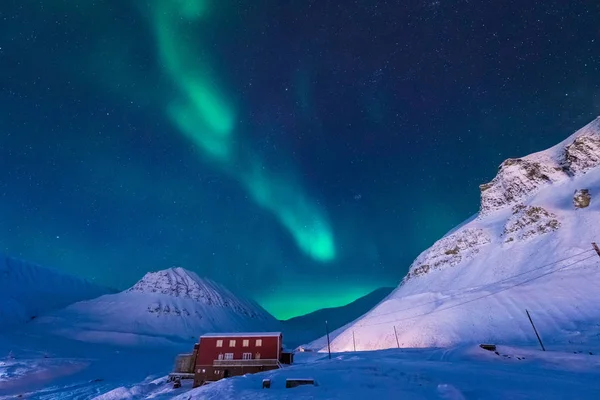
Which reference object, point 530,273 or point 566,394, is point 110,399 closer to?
point 566,394

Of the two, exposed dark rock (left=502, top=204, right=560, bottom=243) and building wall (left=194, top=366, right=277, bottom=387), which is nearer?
building wall (left=194, top=366, right=277, bottom=387)

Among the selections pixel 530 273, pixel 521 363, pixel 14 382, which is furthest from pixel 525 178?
pixel 14 382

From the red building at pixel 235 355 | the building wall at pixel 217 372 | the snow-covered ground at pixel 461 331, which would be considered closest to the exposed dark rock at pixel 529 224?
the snow-covered ground at pixel 461 331

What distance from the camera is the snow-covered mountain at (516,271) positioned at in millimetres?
56469

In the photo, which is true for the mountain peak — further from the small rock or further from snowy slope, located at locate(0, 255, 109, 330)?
snowy slope, located at locate(0, 255, 109, 330)

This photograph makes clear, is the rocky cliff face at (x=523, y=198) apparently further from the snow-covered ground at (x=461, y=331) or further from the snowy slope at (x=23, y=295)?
the snowy slope at (x=23, y=295)

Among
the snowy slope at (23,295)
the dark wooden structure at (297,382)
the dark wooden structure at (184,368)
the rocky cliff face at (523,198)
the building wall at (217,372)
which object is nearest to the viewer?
the dark wooden structure at (297,382)

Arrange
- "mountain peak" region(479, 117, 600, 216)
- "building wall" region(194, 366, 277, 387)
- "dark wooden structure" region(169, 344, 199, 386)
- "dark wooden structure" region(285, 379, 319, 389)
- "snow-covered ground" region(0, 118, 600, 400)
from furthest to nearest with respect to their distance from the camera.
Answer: "mountain peak" region(479, 117, 600, 216) → "dark wooden structure" region(169, 344, 199, 386) → "building wall" region(194, 366, 277, 387) → "snow-covered ground" region(0, 118, 600, 400) → "dark wooden structure" region(285, 379, 319, 389)

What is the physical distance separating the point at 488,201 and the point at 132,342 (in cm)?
14253

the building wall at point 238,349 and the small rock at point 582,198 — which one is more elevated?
the small rock at point 582,198

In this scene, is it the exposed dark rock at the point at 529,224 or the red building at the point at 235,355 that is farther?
the exposed dark rock at the point at 529,224

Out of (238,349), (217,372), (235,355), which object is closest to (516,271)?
(238,349)

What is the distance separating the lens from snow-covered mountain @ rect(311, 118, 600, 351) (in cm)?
5647

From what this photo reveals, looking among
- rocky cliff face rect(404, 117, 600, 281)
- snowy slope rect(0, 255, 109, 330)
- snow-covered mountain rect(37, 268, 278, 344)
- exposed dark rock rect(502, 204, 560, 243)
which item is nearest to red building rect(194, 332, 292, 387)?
rocky cliff face rect(404, 117, 600, 281)
